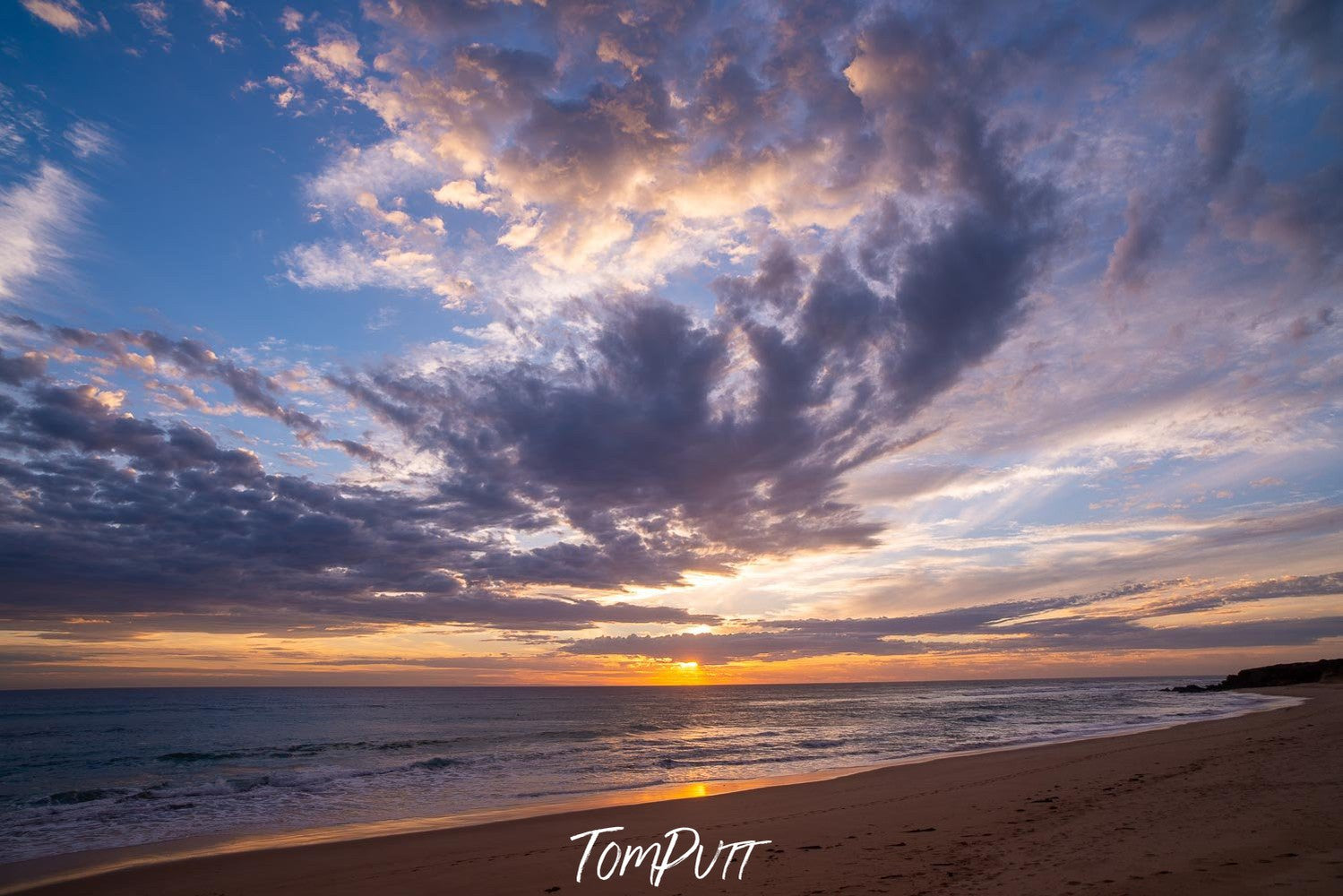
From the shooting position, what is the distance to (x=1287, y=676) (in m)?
95.7

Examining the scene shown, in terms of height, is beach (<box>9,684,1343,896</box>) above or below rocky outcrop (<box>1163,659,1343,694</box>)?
above

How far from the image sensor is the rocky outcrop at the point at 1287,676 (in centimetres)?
8925

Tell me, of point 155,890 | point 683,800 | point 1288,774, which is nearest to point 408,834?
point 155,890

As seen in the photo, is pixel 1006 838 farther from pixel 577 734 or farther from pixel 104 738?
pixel 104 738

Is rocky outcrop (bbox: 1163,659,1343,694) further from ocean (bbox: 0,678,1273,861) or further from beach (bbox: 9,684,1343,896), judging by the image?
beach (bbox: 9,684,1343,896)

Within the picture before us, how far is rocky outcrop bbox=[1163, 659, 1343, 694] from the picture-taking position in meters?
89.2

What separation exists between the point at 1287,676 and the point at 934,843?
122475 mm

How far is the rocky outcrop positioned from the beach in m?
96.2

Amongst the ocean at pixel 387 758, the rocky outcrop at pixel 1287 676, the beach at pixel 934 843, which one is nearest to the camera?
the beach at pixel 934 843

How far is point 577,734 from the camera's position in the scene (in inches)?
1961

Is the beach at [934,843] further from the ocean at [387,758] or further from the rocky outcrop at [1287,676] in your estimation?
the rocky outcrop at [1287,676]

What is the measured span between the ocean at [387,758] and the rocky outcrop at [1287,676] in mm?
47073

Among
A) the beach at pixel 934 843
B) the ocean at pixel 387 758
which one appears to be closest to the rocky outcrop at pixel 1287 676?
the ocean at pixel 387 758

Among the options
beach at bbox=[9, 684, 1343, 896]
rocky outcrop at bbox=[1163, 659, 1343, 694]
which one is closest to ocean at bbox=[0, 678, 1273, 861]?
beach at bbox=[9, 684, 1343, 896]
